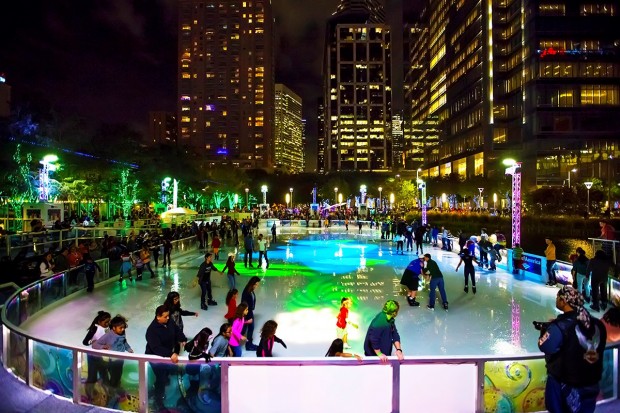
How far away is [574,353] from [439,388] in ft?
4.63

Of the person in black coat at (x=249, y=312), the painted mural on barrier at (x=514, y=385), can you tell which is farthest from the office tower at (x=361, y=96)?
the painted mural on barrier at (x=514, y=385)

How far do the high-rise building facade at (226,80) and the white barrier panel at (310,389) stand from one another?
16092cm

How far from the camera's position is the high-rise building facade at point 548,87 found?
64.4 m

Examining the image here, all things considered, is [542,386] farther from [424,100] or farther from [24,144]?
[424,100]

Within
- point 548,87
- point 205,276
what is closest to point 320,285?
point 205,276

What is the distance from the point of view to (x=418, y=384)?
4711 mm

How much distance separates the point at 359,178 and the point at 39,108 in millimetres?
80390

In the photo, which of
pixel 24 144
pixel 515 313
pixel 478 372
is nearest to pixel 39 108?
pixel 24 144

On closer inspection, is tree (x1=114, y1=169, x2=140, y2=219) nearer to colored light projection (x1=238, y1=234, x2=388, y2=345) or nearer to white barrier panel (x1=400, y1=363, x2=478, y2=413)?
colored light projection (x1=238, y1=234, x2=388, y2=345)

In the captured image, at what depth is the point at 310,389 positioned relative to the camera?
4656mm

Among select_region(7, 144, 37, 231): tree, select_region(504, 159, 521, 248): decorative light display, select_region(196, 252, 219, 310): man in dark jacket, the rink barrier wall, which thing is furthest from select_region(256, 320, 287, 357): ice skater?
select_region(7, 144, 37, 231): tree

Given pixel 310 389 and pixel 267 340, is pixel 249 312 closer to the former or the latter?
pixel 267 340

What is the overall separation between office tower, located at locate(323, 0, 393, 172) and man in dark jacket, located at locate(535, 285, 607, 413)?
170m

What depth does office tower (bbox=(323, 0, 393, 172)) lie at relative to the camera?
174375 mm
